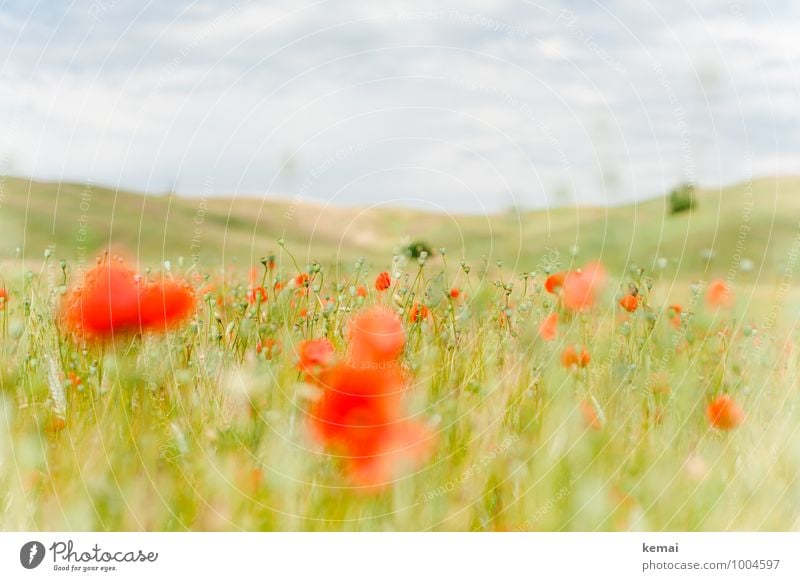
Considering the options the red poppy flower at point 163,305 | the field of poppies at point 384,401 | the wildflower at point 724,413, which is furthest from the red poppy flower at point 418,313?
the wildflower at point 724,413

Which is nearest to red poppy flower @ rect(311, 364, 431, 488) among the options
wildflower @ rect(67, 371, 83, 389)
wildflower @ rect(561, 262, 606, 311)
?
wildflower @ rect(561, 262, 606, 311)

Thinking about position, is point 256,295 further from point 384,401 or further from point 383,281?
point 384,401

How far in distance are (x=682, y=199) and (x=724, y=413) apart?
87 cm

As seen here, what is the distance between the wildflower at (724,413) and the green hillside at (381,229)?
0.51 metres

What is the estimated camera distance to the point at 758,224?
3.32 m

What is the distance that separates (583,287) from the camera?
3080 mm

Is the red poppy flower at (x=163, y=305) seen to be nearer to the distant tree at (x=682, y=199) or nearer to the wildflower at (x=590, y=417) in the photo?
the wildflower at (x=590, y=417)

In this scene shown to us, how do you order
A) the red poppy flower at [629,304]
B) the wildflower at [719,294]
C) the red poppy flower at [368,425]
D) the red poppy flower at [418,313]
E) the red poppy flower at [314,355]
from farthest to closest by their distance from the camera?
the wildflower at [719,294], the red poppy flower at [629,304], the red poppy flower at [418,313], the red poppy flower at [314,355], the red poppy flower at [368,425]

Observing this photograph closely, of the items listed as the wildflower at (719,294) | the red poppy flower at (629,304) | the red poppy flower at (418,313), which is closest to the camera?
the red poppy flower at (418,313)

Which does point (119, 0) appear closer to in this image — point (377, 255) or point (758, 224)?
point (377, 255)

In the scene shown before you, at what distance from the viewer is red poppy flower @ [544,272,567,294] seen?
3084 millimetres

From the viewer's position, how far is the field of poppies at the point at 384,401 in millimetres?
2750

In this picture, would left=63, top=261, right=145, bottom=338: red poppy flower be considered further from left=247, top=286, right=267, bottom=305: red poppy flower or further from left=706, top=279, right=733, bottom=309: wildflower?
left=706, top=279, right=733, bottom=309: wildflower

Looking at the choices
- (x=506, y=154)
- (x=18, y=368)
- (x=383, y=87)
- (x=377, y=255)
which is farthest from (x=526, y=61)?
(x=18, y=368)
